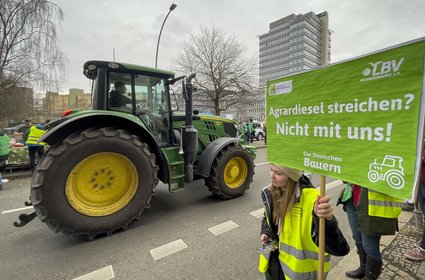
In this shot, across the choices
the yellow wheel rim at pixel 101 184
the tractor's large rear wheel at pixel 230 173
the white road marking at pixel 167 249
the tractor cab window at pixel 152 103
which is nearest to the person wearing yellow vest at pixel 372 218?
the white road marking at pixel 167 249

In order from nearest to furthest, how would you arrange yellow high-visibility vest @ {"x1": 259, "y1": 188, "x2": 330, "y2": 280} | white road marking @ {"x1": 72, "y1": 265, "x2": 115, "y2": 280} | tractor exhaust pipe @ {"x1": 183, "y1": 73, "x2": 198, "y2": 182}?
yellow high-visibility vest @ {"x1": 259, "y1": 188, "x2": 330, "y2": 280}, white road marking @ {"x1": 72, "y1": 265, "x2": 115, "y2": 280}, tractor exhaust pipe @ {"x1": 183, "y1": 73, "x2": 198, "y2": 182}

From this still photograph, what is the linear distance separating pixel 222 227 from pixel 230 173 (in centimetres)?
138

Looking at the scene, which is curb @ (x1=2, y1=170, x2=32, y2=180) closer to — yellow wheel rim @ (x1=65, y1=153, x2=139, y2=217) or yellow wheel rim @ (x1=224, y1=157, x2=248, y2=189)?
yellow wheel rim @ (x1=65, y1=153, x2=139, y2=217)

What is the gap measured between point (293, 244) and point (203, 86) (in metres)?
15.5

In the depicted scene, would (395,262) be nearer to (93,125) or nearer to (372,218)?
(372,218)

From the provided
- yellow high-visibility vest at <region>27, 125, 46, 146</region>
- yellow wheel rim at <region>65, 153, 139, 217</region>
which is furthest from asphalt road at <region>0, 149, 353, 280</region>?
yellow high-visibility vest at <region>27, 125, 46, 146</region>

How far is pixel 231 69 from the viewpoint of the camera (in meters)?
16.1

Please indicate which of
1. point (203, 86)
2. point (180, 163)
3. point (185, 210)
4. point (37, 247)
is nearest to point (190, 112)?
point (180, 163)

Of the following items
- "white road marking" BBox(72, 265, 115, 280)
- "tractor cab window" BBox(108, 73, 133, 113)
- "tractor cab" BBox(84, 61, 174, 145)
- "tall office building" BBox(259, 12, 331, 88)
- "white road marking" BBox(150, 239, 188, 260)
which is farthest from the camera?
"tall office building" BBox(259, 12, 331, 88)

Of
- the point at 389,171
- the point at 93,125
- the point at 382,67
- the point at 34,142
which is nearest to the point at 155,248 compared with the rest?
the point at 93,125

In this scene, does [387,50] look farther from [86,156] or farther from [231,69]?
[231,69]

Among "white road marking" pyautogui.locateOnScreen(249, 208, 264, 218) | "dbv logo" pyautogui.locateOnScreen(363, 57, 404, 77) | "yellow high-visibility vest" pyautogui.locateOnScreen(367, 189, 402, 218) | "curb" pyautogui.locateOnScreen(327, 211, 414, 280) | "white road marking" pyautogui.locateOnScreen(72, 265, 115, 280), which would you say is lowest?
"white road marking" pyautogui.locateOnScreen(72, 265, 115, 280)

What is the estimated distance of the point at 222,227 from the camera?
328 cm

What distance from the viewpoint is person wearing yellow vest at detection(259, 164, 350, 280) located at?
1.36 metres
